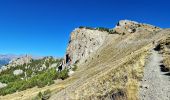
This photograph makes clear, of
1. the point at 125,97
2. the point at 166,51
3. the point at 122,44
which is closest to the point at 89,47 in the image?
the point at 122,44

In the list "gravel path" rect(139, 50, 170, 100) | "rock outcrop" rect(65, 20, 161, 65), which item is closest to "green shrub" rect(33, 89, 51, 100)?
"gravel path" rect(139, 50, 170, 100)

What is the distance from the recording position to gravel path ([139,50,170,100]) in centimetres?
4316

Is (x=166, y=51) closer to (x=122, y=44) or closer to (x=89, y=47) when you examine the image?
(x=122, y=44)

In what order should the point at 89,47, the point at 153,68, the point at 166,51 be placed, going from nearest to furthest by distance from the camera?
1. the point at 153,68
2. the point at 166,51
3. the point at 89,47

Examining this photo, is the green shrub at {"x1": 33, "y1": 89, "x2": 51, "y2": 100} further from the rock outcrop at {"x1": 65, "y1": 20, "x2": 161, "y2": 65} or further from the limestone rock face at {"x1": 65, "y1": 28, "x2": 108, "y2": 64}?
the limestone rock face at {"x1": 65, "y1": 28, "x2": 108, "y2": 64}

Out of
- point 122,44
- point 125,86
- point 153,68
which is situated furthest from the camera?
point 122,44

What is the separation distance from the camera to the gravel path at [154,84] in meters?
43.2

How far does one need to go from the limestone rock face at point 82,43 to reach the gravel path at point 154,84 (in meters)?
112

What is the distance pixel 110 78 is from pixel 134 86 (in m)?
10.2

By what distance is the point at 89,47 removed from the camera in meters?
174

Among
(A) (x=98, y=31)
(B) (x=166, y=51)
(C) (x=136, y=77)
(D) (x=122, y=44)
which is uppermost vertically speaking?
(A) (x=98, y=31)

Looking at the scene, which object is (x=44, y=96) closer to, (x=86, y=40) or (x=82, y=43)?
(x=86, y=40)

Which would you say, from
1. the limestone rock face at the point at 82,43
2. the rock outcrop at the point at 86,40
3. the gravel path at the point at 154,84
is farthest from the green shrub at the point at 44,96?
the limestone rock face at the point at 82,43

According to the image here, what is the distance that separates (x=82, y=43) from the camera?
183125 millimetres
